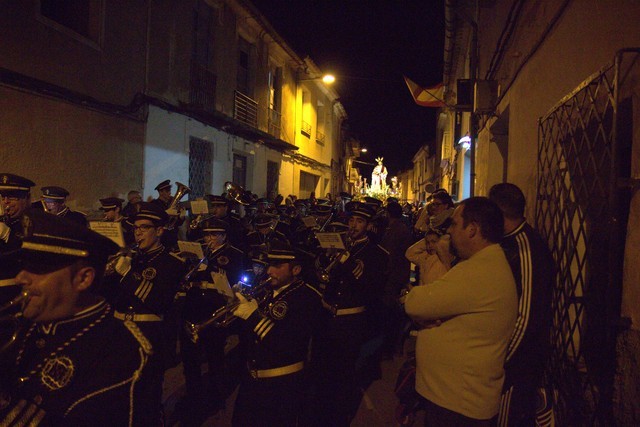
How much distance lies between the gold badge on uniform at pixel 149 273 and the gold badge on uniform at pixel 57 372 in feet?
7.38

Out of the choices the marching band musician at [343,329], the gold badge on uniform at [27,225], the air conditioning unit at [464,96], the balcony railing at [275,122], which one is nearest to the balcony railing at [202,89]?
the balcony railing at [275,122]

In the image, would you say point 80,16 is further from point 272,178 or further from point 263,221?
point 272,178

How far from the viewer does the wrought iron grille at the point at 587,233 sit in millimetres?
3043

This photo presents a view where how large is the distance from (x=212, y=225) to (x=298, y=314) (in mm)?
2395

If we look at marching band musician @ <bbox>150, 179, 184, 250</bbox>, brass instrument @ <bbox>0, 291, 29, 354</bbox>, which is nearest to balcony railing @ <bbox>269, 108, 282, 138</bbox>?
marching band musician @ <bbox>150, 179, 184, 250</bbox>

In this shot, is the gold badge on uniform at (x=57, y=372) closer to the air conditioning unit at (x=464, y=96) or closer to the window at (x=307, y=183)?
the air conditioning unit at (x=464, y=96)

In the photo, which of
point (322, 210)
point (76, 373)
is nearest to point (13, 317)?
point (76, 373)

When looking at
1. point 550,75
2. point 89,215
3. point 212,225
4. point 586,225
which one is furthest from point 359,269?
point 89,215

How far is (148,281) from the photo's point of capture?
13.6 feet

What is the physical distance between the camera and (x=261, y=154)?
18.3 metres

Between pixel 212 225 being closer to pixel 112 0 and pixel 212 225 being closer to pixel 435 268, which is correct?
pixel 435 268

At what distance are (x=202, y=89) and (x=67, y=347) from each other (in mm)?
12180

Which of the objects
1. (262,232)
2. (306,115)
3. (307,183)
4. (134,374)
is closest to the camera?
A: (134,374)

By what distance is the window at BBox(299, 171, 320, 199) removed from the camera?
2572cm
